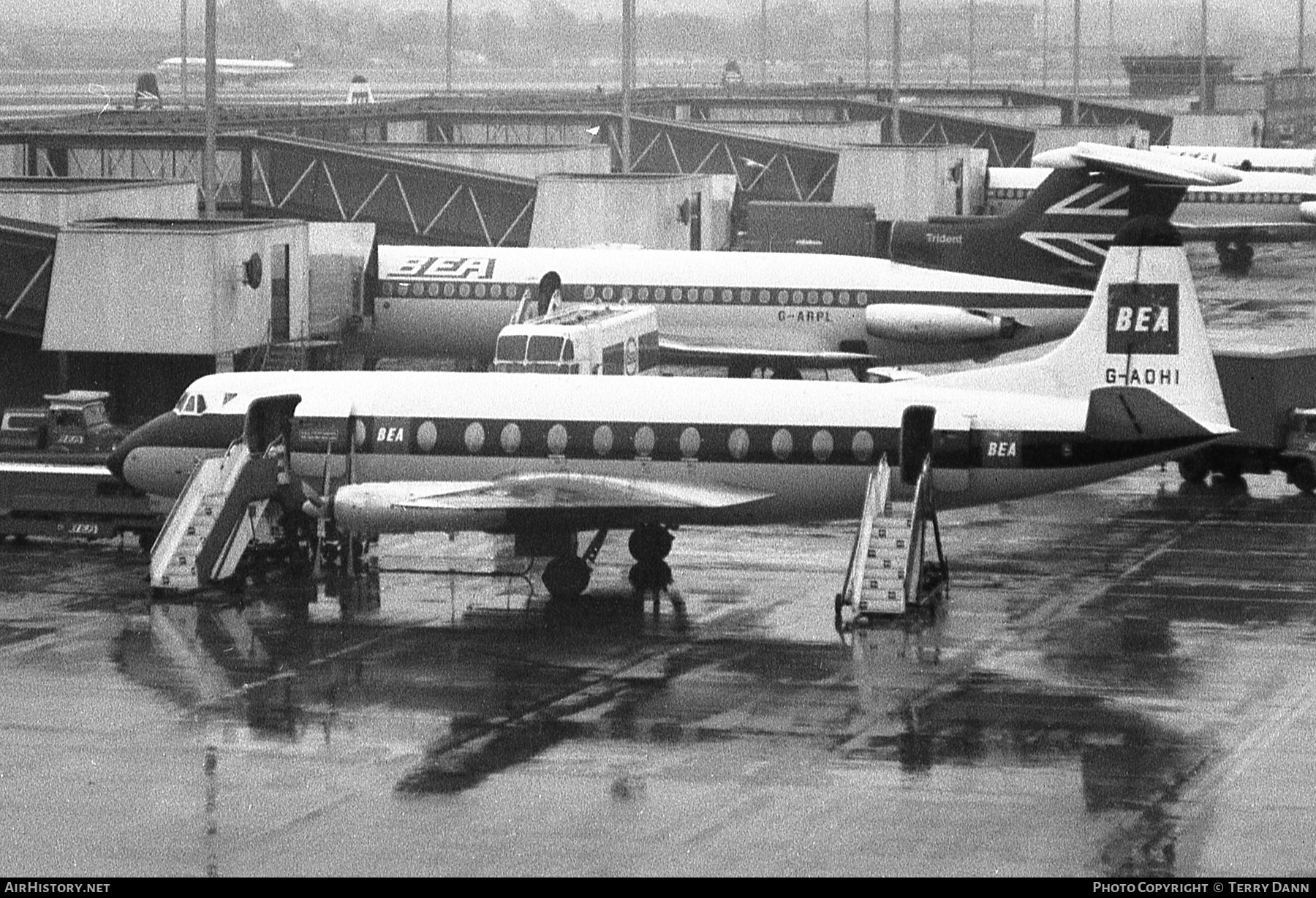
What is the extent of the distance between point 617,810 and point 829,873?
363 centimetres

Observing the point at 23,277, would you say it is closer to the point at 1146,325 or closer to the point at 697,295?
the point at 697,295

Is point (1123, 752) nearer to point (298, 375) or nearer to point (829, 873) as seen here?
point (829, 873)

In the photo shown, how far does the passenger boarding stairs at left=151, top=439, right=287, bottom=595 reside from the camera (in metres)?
41.8

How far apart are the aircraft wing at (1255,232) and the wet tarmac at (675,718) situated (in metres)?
62.2

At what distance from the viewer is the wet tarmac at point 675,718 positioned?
1038 inches

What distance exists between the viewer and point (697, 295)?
67.6m

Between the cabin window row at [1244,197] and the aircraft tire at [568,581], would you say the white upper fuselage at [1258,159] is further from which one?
the aircraft tire at [568,581]

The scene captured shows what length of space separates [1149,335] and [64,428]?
85.0 ft

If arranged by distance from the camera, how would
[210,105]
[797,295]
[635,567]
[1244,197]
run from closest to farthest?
[635,567], [210,105], [797,295], [1244,197]

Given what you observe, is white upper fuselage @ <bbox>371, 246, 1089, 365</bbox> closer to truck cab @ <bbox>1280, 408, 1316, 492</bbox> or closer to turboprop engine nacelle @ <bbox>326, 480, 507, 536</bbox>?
truck cab @ <bbox>1280, 408, 1316, 492</bbox>

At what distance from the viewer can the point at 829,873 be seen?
82.3ft

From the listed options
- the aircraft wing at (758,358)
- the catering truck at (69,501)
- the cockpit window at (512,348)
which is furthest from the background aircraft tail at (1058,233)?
the catering truck at (69,501)

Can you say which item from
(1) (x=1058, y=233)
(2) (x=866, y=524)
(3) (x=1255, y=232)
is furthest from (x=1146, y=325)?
(3) (x=1255, y=232)

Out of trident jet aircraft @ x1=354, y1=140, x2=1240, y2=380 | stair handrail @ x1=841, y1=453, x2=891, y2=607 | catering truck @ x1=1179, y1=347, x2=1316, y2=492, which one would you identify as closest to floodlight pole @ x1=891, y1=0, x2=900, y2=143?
trident jet aircraft @ x1=354, y1=140, x2=1240, y2=380
